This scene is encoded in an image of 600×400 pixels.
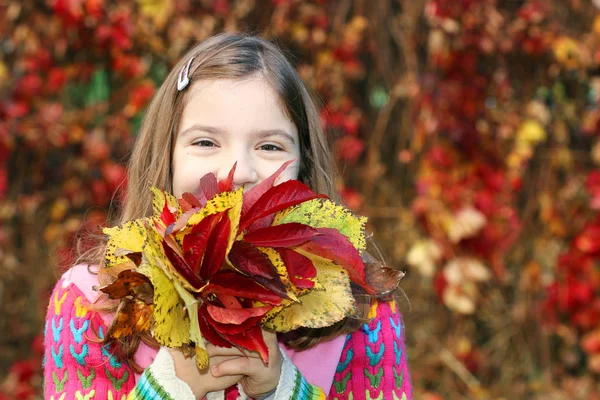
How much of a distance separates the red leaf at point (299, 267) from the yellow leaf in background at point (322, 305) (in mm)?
22

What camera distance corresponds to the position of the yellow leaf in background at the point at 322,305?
4.72ft

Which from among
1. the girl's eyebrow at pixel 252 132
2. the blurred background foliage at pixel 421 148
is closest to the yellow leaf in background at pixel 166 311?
the girl's eyebrow at pixel 252 132

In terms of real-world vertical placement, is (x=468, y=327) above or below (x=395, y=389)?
below

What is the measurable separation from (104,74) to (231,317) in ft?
8.22

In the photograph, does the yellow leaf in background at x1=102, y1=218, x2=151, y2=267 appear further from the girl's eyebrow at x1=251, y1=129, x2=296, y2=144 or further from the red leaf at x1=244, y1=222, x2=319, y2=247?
the girl's eyebrow at x1=251, y1=129, x2=296, y2=144

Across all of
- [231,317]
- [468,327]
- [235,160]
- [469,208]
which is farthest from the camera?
[468,327]

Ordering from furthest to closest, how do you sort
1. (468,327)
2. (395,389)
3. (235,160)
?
(468,327), (395,389), (235,160)

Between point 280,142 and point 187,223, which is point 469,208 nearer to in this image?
point 280,142

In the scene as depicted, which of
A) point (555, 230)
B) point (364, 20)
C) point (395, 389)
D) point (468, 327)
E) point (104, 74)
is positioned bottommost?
point (468, 327)

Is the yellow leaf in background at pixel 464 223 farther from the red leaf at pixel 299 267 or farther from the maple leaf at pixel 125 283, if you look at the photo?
the maple leaf at pixel 125 283

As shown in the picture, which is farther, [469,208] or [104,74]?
[104,74]

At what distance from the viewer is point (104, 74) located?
11.9 ft

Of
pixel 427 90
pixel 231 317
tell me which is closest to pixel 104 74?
pixel 427 90

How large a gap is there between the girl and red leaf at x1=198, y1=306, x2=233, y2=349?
0.46 feet
